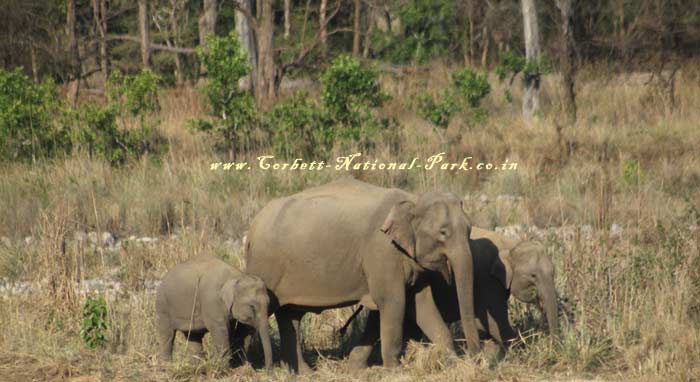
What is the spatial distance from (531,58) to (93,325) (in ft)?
46.6

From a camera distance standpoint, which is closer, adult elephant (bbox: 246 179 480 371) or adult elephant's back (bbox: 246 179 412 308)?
adult elephant (bbox: 246 179 480 371)

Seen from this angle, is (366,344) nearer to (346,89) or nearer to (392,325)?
(392,325)

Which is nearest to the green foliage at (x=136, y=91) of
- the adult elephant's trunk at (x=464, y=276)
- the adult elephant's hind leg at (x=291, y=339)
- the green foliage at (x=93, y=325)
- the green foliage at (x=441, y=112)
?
the green foliage at (x=441, y=112)

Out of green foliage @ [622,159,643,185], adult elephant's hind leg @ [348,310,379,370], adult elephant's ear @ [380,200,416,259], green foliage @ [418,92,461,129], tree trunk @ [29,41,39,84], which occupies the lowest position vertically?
adult elephant's hind leg @ [348,310,379,370]

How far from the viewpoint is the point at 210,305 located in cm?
822

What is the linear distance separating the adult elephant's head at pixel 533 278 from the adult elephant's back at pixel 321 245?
101cm

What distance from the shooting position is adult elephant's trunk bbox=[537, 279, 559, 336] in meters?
8.37

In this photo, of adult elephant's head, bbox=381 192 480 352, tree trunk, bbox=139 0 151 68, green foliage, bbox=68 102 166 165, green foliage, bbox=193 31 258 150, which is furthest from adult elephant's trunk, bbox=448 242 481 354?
tree trunk, bbox=139 0 151 68

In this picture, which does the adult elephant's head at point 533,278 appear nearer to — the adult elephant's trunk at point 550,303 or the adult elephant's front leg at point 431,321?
the adult elephant's trunk at point 550,303

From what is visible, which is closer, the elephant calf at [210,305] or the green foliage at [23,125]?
the elephant calf at [210,305]

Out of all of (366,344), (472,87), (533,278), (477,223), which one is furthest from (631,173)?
(366,344)

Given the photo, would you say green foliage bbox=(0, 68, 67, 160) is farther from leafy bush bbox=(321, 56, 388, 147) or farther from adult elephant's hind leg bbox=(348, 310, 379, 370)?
adult elephant's hind leg bbox=(348, 310, 379, 370)

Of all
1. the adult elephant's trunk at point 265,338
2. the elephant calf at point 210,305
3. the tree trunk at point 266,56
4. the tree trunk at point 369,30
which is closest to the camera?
the adult elephant's trunk at point 265,338

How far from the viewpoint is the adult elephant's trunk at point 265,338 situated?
7852 mm
